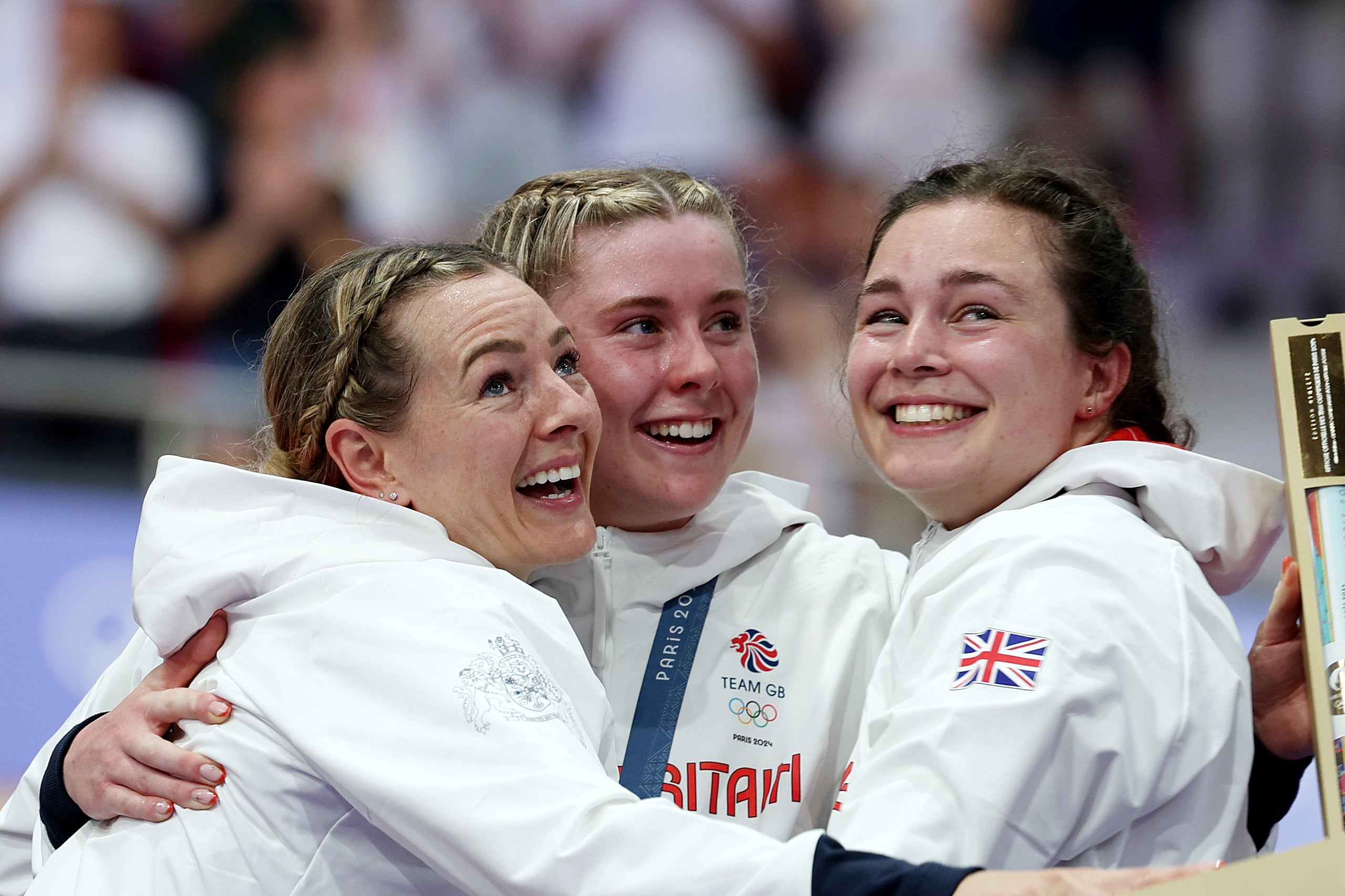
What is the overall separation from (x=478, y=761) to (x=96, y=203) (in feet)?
18.3

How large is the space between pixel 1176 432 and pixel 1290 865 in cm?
133

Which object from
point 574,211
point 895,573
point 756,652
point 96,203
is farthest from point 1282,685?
point 96,203

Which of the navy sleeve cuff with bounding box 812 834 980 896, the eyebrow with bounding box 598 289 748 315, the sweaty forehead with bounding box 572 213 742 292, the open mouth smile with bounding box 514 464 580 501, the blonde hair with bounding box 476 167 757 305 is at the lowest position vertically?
the navy sleeve cuff with bounding box 812 834 980 896

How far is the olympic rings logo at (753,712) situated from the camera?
251 cm

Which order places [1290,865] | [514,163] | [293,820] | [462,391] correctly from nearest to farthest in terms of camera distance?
[1290,865], [293,820], [462,391], [514,163]

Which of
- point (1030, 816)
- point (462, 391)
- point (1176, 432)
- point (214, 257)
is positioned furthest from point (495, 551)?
point (214, 257)

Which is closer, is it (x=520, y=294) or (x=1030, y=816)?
(x=1030, y=816)

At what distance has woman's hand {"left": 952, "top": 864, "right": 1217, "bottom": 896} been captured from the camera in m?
1.54

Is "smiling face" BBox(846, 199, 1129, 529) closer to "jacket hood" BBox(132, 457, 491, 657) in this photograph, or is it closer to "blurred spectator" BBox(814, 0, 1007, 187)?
"jacket hood" BBox(132, 457, 491, 657)

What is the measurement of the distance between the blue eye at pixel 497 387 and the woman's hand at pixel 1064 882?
118cm

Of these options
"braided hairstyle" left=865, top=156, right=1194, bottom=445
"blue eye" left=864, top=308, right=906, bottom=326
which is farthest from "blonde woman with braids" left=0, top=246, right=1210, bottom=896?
"braided hairstyle" left=865, top=156, right=1194, bottom=445

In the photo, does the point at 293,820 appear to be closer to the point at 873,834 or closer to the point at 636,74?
the point at 873,834

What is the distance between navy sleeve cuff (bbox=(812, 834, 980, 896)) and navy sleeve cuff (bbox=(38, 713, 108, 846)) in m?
1.27

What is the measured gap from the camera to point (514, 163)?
23.3ft
